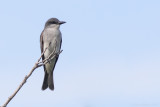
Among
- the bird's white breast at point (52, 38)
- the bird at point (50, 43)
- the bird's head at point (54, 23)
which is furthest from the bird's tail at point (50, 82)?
the bird's head at point (54, 23)

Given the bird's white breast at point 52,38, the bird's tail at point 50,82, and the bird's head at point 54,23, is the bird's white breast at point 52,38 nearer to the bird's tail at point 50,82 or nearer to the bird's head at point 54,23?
the bird's head at point 54,23

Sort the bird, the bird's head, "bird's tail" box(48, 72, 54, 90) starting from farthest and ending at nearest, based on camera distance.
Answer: the bird's head → the bird → "bird's tail" box(48, 72, 54, 90)

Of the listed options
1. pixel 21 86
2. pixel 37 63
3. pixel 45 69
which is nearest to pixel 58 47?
pixel 45 69

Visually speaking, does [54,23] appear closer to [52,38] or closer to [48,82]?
[52,38]

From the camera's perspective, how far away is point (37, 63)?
4.52m

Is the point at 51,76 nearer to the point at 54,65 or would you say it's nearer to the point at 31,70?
the point at 54,65

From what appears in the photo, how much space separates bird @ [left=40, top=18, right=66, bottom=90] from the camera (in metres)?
9.54

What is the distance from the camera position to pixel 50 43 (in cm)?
947

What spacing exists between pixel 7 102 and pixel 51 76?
6.88 m

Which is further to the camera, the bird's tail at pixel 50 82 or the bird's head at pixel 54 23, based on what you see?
the bird's head at pixel 54 23

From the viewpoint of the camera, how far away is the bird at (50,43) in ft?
31.3

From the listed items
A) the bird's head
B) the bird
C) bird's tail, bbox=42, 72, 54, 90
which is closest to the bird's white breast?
the bird

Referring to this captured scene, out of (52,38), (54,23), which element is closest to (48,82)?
(52,38)

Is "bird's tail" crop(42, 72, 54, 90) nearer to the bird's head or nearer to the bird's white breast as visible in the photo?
the bird's white breast
